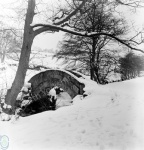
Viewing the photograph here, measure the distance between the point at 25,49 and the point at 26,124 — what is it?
4.56 meters

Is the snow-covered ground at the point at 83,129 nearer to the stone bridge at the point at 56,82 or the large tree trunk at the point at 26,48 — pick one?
the large tree trunk at the point at 26,48

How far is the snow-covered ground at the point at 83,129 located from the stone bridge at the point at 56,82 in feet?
12.8

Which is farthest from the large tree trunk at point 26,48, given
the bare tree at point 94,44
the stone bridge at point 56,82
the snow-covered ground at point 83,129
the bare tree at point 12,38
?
the bare tree at point 94,44

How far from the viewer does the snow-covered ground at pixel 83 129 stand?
3895mm

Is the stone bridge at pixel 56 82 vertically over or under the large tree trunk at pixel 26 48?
under

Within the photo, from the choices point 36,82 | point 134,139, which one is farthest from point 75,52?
point 134,139

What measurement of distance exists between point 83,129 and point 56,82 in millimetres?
7048

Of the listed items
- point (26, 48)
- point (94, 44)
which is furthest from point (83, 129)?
point (94, 44)

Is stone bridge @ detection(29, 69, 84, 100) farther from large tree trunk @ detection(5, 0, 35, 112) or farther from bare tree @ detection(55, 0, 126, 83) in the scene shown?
bare tree @ detection(55, 0, 126, 83)

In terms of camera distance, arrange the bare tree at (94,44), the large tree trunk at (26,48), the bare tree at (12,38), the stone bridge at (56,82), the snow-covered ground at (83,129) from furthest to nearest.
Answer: the bare tree at (94,44) < the stone bridge at (56,82) < the bare tree at (12,38) < the large tree trunk at (26,48) < the snow-covered ground at (83,129)

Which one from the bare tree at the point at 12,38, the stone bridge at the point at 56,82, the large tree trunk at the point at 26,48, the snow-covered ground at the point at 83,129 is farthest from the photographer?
the stone bridge at the point at 56,82

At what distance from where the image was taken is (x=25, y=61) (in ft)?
29.2

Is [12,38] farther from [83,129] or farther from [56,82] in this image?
[83,129]

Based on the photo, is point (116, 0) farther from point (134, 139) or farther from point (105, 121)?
point (134, 139)
